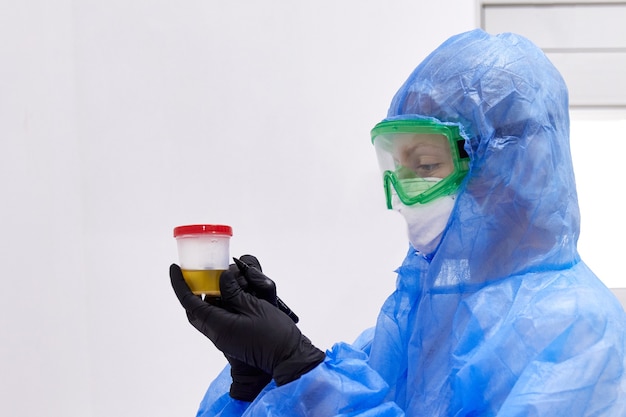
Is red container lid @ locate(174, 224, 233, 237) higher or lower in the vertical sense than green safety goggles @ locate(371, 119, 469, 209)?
lower

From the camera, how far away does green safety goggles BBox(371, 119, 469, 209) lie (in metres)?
1.11

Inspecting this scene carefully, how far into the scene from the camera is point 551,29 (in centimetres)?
228

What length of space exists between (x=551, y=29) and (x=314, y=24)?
0.78 meters

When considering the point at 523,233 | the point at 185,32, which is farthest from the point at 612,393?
the point at 185,32

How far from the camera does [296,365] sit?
43.0 inches

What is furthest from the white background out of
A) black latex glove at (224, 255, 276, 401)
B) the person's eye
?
the person's eye

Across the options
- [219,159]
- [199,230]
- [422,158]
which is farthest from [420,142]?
[219,159]

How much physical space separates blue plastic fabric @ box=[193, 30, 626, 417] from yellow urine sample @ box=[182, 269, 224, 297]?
187mm

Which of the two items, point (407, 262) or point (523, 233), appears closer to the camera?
point (523, 233)

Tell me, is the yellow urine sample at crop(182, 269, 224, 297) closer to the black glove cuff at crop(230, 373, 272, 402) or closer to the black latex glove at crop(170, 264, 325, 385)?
the black latex glove at crop(170, 264, 325, 385)

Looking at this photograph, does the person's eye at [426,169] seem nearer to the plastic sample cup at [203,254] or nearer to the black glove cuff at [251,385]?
the plastic sample cup at [203,254]

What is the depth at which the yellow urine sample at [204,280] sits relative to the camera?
3.72 ft

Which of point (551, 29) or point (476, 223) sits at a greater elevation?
point (551, 29)

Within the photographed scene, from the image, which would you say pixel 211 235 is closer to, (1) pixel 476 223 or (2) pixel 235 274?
(2) pixel 235 274
